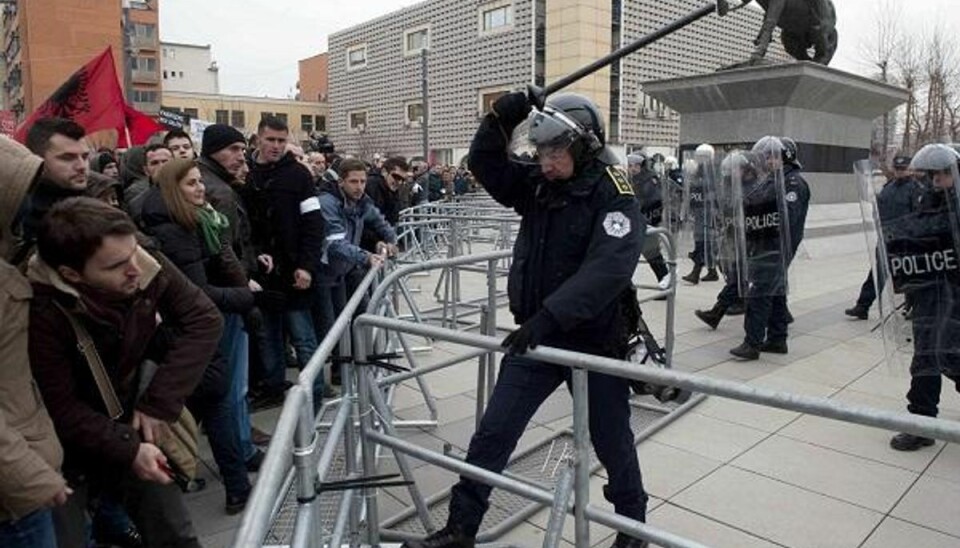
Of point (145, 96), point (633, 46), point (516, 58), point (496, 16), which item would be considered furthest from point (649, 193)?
point (145, 96)

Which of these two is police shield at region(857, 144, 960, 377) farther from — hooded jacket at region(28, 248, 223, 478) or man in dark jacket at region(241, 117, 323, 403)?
hooded jacket at region(28, 248, 223, 478)

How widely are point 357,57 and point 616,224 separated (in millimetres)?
70146

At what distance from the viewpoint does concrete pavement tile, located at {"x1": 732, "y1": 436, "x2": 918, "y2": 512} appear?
3.49m

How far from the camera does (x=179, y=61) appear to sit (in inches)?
3378

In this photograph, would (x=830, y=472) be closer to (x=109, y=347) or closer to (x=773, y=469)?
(x=773, y=469)

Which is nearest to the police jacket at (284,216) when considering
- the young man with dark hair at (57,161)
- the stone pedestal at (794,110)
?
the young man with dark hair at (57,161)

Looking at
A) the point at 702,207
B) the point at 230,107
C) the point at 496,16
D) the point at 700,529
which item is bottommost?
the point at 700,529

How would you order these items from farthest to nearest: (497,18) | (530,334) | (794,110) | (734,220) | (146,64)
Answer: (146,64), (497,18), (794,110), (734,220), (530,334)

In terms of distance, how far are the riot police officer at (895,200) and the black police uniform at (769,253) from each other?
0.68m

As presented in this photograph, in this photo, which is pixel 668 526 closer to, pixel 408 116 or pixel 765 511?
pixel 765 511

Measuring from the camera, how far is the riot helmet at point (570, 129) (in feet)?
8.71

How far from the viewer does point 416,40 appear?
60812 millimetres

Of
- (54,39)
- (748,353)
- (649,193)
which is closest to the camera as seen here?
(748,353)

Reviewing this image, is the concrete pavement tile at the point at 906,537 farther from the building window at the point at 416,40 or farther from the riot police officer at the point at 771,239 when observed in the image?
the building window at the point at 416,40
